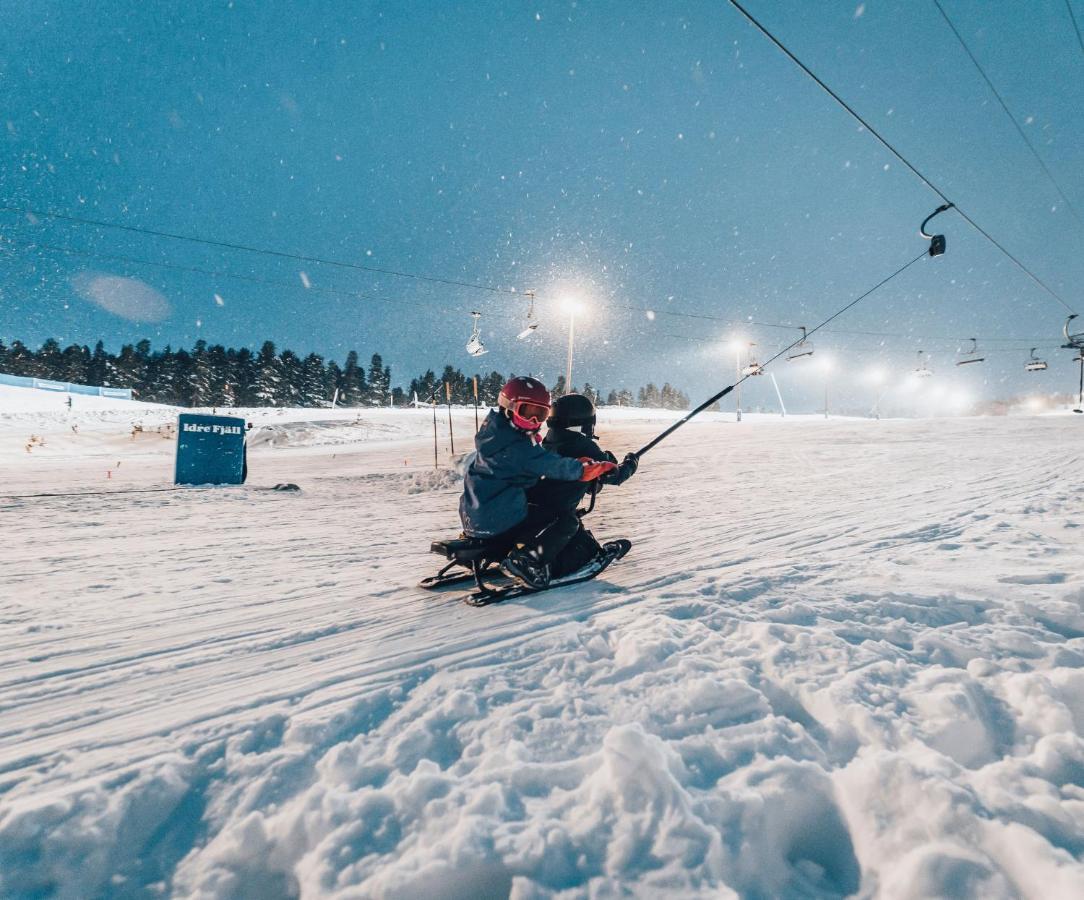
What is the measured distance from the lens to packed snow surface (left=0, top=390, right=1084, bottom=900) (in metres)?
1.61

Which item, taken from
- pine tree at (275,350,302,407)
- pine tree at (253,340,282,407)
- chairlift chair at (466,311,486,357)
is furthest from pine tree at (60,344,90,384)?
chairlift chair at (466,311,486,357)

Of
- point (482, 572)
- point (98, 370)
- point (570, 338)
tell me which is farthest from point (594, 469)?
point (98, 370)

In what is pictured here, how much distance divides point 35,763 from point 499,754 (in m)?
2.03

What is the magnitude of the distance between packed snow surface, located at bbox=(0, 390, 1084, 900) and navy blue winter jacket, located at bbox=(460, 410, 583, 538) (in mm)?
725

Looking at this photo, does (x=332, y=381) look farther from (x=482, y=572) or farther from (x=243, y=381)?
(x=482, y=572)

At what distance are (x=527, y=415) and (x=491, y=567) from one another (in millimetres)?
1738

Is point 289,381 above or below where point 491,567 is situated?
above

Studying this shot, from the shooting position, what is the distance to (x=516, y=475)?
3980mm

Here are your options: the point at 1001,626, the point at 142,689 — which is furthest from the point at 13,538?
the point at 1001,626

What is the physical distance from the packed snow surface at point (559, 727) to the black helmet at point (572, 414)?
1.50 m

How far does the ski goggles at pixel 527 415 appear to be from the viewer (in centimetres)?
397

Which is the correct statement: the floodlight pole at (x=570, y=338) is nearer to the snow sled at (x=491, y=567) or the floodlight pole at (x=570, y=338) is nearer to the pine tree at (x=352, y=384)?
the snow sled at (x=491, y=567)

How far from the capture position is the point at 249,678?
9.39 feet

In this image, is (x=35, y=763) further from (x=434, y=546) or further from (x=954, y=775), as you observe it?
(x=954, y=775)
